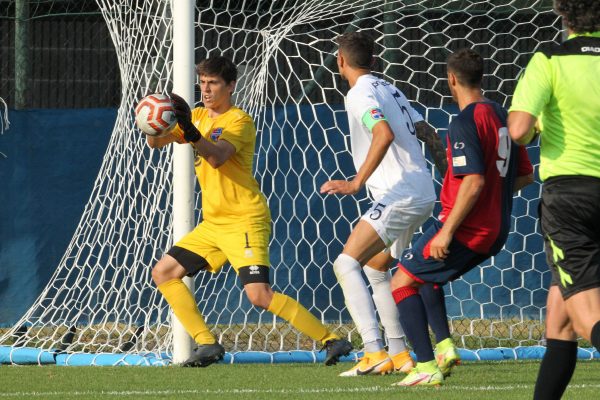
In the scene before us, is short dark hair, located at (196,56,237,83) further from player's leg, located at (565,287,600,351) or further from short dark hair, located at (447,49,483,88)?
player's leg, located at (565,287,600,351)

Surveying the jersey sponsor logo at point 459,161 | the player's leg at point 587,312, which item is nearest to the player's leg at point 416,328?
the jersey sponsor logo at point 459,161

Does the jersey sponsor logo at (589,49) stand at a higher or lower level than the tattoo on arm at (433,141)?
higher

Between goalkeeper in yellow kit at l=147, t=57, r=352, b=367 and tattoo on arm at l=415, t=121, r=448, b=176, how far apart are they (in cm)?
107

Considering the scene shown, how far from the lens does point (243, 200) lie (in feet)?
23.9

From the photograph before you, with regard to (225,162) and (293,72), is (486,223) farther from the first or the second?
(293,72)

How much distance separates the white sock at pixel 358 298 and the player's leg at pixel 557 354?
84.7 inches

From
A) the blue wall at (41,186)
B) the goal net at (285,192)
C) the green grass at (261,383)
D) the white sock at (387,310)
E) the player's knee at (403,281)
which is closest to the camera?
the green grass at (261,383)

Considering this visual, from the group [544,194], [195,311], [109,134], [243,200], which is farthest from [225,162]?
[544,194]

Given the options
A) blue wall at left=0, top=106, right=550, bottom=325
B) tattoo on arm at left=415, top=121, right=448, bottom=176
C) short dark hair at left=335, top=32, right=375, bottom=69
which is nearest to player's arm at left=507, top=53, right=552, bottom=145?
short dark hair at left=335, top=32, right=375, bottom=69

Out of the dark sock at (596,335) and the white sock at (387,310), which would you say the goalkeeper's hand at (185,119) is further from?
the dark sock at (596,335)

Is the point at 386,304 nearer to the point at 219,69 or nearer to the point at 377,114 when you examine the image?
the point at 377,114

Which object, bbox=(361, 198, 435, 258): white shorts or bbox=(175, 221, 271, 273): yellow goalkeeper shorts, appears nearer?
bbox=(361, 198, 435, 258): white shorts

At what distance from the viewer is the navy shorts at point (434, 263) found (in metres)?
5.95

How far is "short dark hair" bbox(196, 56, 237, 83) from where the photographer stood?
23.9 feet
